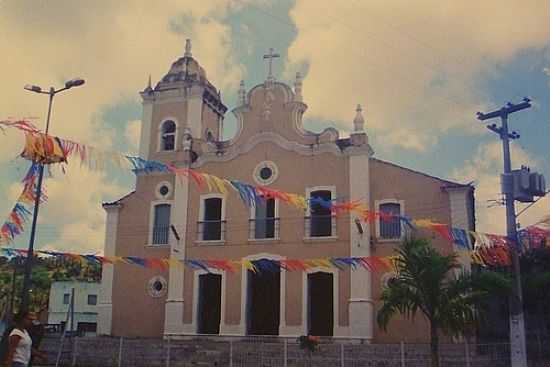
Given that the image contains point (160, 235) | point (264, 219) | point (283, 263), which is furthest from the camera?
point (160, 235)

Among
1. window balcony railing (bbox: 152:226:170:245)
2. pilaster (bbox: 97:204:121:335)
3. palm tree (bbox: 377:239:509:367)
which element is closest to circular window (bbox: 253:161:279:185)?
window balcony railing (bbox: 152:226:170:245)

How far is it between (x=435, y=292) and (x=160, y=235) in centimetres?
1396

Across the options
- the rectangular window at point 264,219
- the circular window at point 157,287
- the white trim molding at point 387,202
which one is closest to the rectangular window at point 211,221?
the rectangular window at point 264,219

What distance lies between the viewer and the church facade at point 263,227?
23.1m

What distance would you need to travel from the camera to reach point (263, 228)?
24844 mm

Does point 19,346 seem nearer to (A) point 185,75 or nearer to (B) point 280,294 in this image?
(B) point 280,294

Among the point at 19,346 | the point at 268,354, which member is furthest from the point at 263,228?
the point at 19,346

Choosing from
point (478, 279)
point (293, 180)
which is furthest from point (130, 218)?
point (478, 279)

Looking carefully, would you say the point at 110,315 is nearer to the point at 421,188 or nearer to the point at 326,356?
the point at 326,356

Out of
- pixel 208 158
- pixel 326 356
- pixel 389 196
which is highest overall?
pixel 208 158

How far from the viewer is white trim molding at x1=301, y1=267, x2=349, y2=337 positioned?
22953mm

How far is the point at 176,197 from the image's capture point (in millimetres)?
26094

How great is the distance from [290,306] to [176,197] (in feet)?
20.8

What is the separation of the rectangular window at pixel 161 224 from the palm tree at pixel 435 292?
12748 mm
